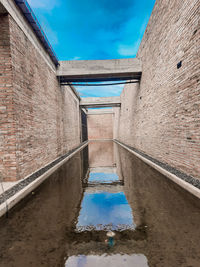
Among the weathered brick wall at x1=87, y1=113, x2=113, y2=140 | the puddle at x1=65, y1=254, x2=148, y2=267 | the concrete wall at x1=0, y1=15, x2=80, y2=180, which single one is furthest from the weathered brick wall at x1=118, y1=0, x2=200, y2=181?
Result: the weathered brick wall at x1=87, y1=113, x2=113, y2=140

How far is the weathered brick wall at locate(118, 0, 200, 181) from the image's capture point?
14.0 ft

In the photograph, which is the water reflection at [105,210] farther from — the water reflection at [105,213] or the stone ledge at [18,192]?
the stone ledge at [18,192]

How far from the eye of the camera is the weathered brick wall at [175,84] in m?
4.28

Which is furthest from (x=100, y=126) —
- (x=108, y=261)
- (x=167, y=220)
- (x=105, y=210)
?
(x=108, y=261)

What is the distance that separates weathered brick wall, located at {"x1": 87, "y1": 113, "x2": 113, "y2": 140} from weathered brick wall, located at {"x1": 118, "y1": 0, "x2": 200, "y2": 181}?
26788 mm

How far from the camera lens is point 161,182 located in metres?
4.59

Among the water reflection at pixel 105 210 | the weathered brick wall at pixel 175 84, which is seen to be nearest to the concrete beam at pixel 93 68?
the weathered brick wall at pixel 175 84

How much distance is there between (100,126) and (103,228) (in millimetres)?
32936

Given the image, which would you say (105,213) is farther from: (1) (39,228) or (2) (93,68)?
(2) (93,68)

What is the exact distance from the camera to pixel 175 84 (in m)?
5.40

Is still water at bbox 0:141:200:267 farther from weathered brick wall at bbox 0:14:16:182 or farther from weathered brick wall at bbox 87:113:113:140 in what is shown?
weathered brick wall at bbox 87:113:113:140

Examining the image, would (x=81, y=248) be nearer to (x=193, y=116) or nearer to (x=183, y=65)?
(x=193, y=116)

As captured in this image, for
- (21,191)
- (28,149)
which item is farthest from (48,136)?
(21,191)

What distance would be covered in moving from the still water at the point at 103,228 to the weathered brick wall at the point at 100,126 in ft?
101
